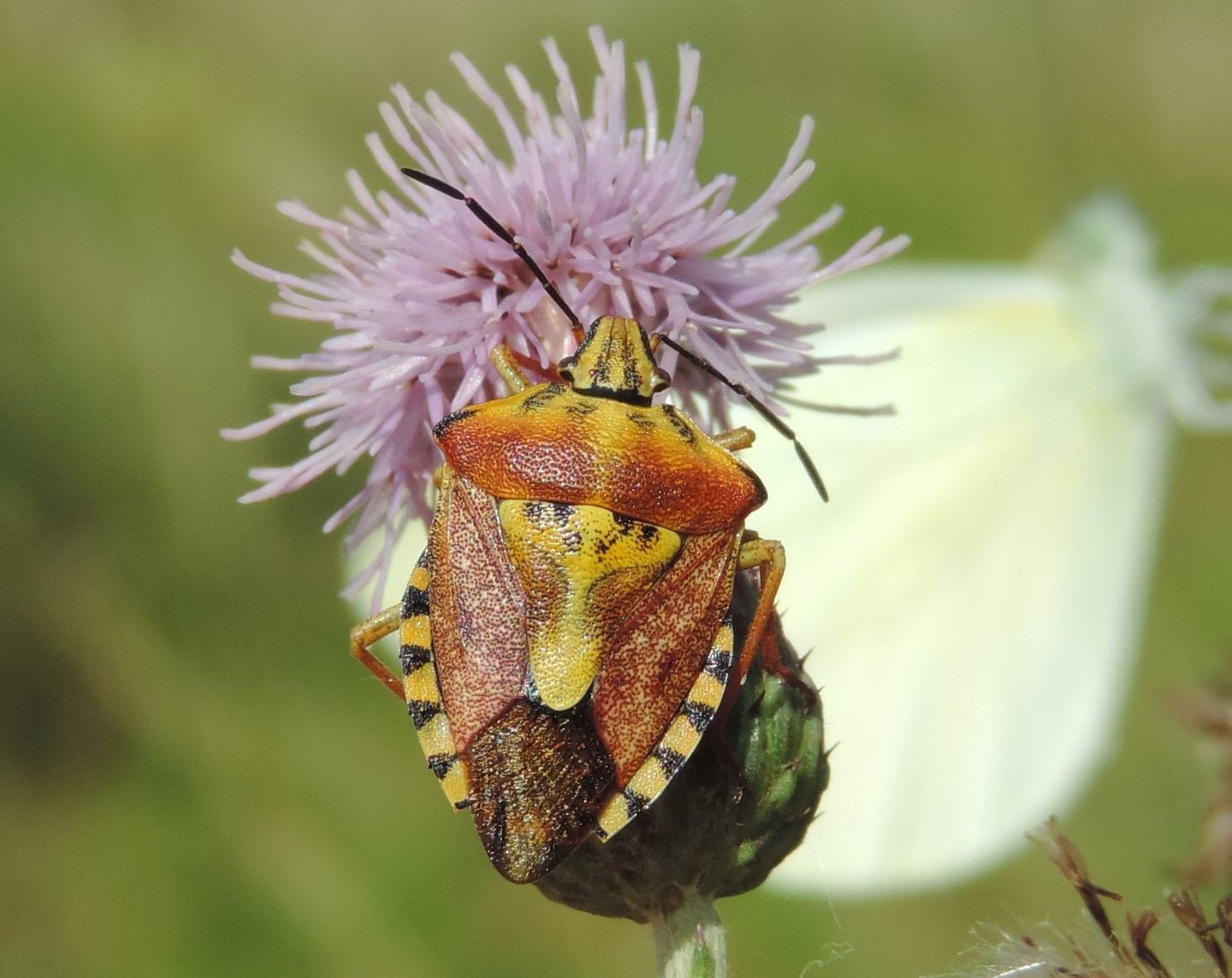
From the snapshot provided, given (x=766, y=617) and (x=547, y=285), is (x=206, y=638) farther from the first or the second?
(x=766, y=617)

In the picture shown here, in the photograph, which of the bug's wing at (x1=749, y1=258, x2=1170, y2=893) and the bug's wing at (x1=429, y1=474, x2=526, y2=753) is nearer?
the bug's wing at (x1=429, y1=474, x2=526, y2=753)

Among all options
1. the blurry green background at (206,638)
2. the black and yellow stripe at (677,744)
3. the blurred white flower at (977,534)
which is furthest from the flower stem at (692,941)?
the blurry green background at (206,638)

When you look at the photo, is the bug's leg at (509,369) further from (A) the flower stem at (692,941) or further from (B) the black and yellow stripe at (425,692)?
(A) the flower stem at (692,941)

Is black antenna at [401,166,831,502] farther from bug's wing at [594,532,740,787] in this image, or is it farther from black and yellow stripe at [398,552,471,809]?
black and yellow stripe at [398,552,471,809]

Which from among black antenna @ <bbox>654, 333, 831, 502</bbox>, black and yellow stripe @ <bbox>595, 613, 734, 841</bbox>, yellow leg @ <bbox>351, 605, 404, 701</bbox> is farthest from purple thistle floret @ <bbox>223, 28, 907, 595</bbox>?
black and yellow stripe @ <bbox>595, 613, 734, 841</bbox>

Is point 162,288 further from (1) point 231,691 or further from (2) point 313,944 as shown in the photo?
(2) point 313,944

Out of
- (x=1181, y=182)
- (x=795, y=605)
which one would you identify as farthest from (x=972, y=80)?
(x=795, y=605)
